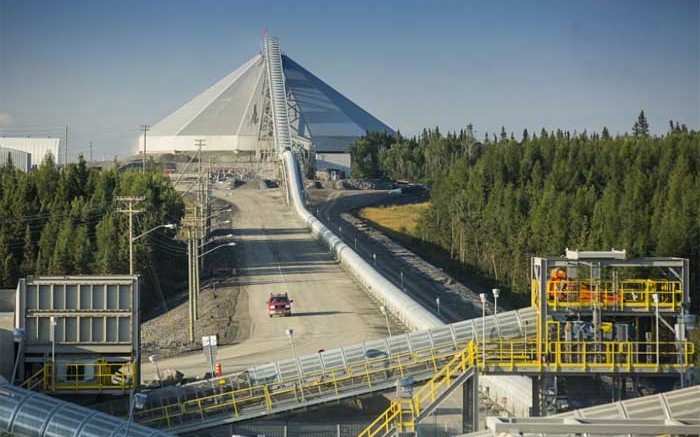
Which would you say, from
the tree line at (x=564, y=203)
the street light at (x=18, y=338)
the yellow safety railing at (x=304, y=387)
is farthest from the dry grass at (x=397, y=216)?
the street light at (x=18, y=338)

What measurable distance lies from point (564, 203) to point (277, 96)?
89727 millimetres

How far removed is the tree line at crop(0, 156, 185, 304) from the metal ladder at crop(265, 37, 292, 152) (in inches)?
2241

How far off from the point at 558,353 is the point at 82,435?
1095 cm

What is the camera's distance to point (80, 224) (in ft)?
236

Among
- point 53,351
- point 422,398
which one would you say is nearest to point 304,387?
point 422,398

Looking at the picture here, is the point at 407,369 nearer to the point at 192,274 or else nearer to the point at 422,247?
the point at 192,274

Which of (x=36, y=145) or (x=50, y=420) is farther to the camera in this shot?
(x=36, y=145)

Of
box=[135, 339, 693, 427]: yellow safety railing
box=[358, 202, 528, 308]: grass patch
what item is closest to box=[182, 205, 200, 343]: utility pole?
box=[358, 202, 528, 308]: grass patch

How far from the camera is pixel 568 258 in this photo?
30312 millimetres

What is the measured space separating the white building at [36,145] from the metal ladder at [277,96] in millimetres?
27006

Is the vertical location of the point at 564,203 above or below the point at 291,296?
above

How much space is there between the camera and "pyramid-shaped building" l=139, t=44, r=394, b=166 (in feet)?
553

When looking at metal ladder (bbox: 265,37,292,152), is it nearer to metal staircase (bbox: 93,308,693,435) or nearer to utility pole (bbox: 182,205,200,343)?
utility pole (bbox: 182,205,200,343)

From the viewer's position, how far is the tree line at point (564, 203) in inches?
2394
